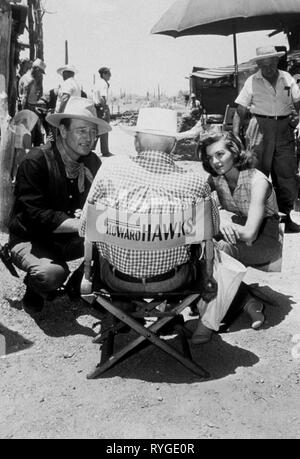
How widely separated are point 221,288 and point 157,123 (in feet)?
3.44

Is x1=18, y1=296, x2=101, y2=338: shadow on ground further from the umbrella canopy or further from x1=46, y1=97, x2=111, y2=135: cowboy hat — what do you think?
the umbrella canopy

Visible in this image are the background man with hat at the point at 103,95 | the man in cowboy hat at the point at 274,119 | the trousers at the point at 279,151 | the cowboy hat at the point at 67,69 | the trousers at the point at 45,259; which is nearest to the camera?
the trousers at the point at 45,259

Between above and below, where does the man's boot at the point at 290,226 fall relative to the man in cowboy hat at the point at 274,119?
below

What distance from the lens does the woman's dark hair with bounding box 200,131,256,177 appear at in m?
3.99

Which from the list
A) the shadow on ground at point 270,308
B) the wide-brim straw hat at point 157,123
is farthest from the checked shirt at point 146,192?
the shadow on ground at point 270,308

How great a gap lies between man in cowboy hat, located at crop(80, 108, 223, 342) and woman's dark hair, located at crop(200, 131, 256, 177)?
0.78 metres

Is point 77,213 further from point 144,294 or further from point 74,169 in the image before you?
point 144,294

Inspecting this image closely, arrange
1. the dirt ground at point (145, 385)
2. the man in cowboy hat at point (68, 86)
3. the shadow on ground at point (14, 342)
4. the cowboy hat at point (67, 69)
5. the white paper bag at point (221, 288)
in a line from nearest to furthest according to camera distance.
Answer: the dirt ground at point (145, 385) → the white paper bag at point (221, 288) → the shadow on ground at point (14, 342) → the man in cowboy hat at point (68, 86) → the cowboy hat at point (67, 69)

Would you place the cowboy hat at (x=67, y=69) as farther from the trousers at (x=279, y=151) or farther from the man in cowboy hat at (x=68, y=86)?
the trousers at (x=279, y=151)

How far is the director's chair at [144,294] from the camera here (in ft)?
9.67

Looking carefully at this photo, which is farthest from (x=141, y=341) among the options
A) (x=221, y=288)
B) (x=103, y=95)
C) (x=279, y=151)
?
(x=103, y=95)

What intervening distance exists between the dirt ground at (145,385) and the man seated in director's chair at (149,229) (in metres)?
0.19

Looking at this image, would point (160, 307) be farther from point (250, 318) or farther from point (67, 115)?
point (67, 115)
